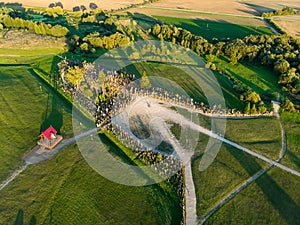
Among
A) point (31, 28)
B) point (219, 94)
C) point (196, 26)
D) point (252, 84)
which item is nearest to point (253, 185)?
point (219, 94)

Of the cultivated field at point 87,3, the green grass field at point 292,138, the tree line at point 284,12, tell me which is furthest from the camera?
the cultivated field at point 87,3

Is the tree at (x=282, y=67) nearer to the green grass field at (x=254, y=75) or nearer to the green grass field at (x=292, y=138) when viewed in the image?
the green grass field at (x=254, y=75)

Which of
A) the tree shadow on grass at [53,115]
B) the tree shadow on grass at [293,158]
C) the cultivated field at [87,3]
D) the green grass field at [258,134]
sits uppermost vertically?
the cultivated field at [87,3]

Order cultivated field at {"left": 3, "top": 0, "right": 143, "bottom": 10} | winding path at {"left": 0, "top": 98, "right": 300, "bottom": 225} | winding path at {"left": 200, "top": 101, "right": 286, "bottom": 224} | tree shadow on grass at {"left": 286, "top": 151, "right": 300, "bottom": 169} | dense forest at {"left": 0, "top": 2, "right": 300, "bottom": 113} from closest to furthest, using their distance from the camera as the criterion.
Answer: winding path at {"left": 200, "top": 101, "right": 286, "bottom": 224}
winding path at {"left": 0, "top": 98, "right": 300, "bottom": 225}
tree shadow on grass at {"left": 286, "top": 151, "right": 300, "bottom": 169}
dense forest at {"left": 0, "top": 2, "right": 300, "bottom": 113}
cultivated field at {"left": 3, "top": 0, "right": 143, "bottom": 10}

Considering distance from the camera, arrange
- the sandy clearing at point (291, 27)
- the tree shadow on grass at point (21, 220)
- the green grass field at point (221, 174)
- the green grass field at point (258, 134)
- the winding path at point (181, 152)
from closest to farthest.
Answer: the tree shadow on grass at point (21, 220)
the winding path at point (181, 152)
the green grass field at point (221, 174)
the green grass field at point (258, 134)
the sandy clearing at point (291, 27)

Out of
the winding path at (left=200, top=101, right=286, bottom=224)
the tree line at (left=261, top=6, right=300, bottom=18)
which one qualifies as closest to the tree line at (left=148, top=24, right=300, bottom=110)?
the winding path at (left=200, top=101, right=286, bottom=224)

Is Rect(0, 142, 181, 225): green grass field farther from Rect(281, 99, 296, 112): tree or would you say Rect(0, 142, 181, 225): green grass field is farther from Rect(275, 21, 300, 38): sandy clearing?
Rect(275, 21, 300, 38): sandy clearing

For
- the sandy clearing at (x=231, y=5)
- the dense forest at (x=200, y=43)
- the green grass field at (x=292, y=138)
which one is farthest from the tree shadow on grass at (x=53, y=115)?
the sandy clearing at (x=231, y=5)
